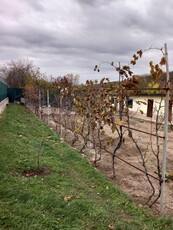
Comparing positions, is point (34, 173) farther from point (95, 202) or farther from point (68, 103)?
point (68, 103)

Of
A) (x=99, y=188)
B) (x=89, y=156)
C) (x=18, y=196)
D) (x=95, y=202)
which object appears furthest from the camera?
(x=89, y=156)

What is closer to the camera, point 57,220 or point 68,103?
point 57,220

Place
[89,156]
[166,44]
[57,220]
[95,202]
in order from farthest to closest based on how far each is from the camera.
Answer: [89,156] < [95,202] < [166,44] < [57,220]

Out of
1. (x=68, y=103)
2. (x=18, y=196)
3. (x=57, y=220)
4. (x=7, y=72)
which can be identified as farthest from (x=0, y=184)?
(x=7, y=72)

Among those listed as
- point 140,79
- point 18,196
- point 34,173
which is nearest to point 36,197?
point 18,196

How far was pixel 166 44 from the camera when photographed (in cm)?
322

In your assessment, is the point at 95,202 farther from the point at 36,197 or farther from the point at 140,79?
the point at 140,79

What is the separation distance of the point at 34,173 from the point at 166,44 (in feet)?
10.2

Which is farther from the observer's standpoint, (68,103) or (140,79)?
(68,103)

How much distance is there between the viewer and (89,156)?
22.6ft

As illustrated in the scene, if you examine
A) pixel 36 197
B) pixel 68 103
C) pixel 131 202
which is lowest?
pixel 131 202

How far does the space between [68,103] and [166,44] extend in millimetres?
6900

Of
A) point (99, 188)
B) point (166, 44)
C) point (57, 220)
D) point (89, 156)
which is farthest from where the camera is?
point (89, 156)

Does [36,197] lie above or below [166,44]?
below
